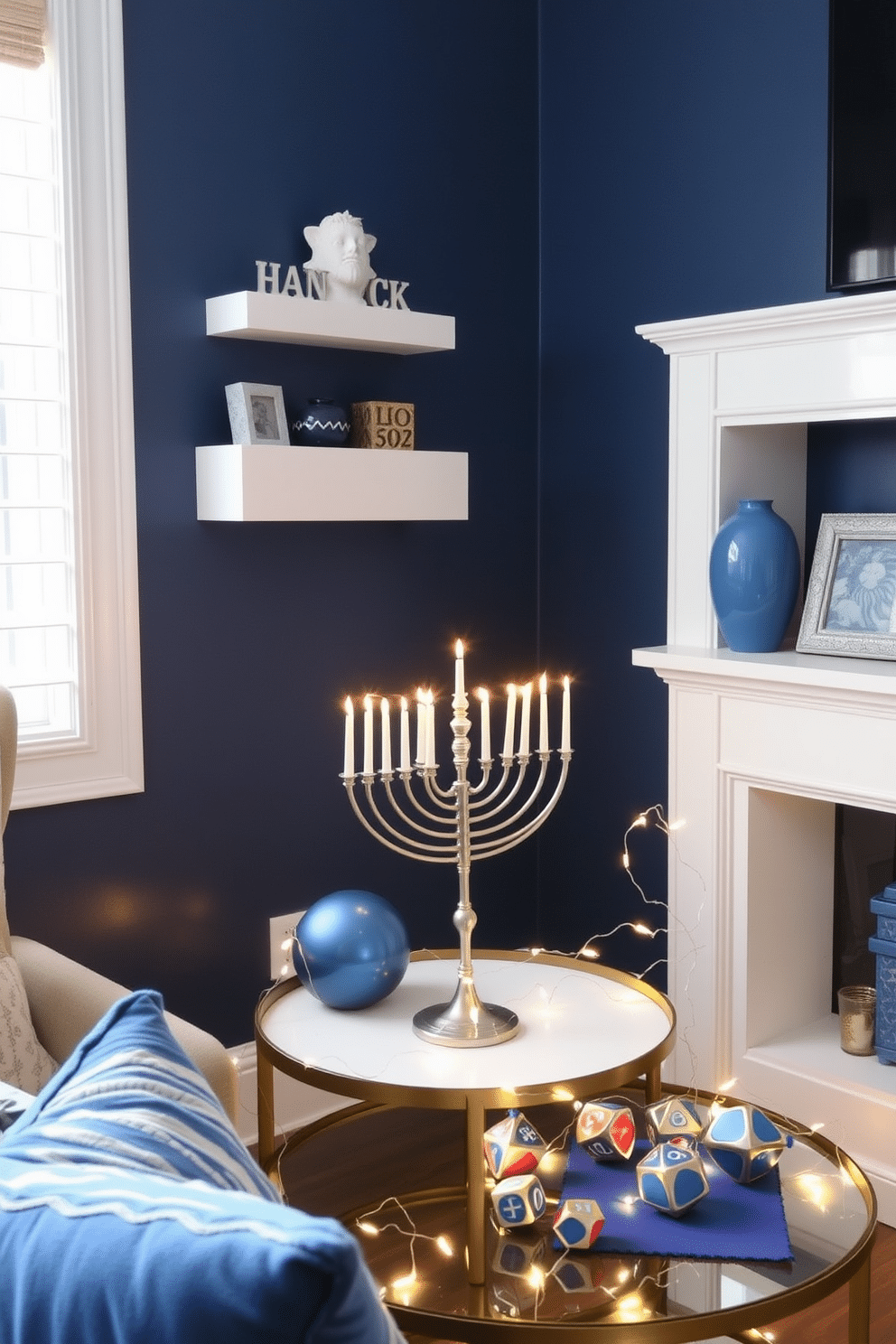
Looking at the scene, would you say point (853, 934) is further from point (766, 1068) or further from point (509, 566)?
point (509, 566)

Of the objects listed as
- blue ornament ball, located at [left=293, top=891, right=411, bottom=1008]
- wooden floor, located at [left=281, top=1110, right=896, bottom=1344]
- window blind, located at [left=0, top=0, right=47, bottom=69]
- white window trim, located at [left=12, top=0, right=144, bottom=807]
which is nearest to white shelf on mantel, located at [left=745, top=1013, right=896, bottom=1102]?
wooden floor, located at [left=281, top=1110, right=896, bottom=1344]

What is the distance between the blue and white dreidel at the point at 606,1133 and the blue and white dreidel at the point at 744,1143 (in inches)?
4.0

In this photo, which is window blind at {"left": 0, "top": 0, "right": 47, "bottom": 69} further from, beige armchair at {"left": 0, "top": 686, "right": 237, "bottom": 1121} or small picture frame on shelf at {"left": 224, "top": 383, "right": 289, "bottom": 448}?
beige armchair at {"left": 0, "top": 686, "right": 237, "bottom": 1121}

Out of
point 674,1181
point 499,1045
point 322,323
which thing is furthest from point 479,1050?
point 322,323

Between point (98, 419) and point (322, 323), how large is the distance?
0.47 m

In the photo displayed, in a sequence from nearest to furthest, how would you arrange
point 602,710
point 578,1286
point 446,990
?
point 578,1286 → point 446,990 → point 602,710

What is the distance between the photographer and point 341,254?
274 centimetres

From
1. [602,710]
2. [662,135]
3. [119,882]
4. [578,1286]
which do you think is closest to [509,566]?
[602,710]

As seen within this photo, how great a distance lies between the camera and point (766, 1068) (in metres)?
2.73

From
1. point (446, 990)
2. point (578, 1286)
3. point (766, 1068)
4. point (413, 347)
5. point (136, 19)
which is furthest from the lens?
point (413, 347)

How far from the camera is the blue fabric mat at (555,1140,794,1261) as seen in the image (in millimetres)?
1605

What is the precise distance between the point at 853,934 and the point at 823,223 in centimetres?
A: 146

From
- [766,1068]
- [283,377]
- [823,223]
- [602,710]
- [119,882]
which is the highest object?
[823,223]

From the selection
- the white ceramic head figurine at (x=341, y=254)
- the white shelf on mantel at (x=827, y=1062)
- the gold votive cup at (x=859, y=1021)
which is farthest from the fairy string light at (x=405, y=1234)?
the white ceramic head figurine at (x=341, y=254)
